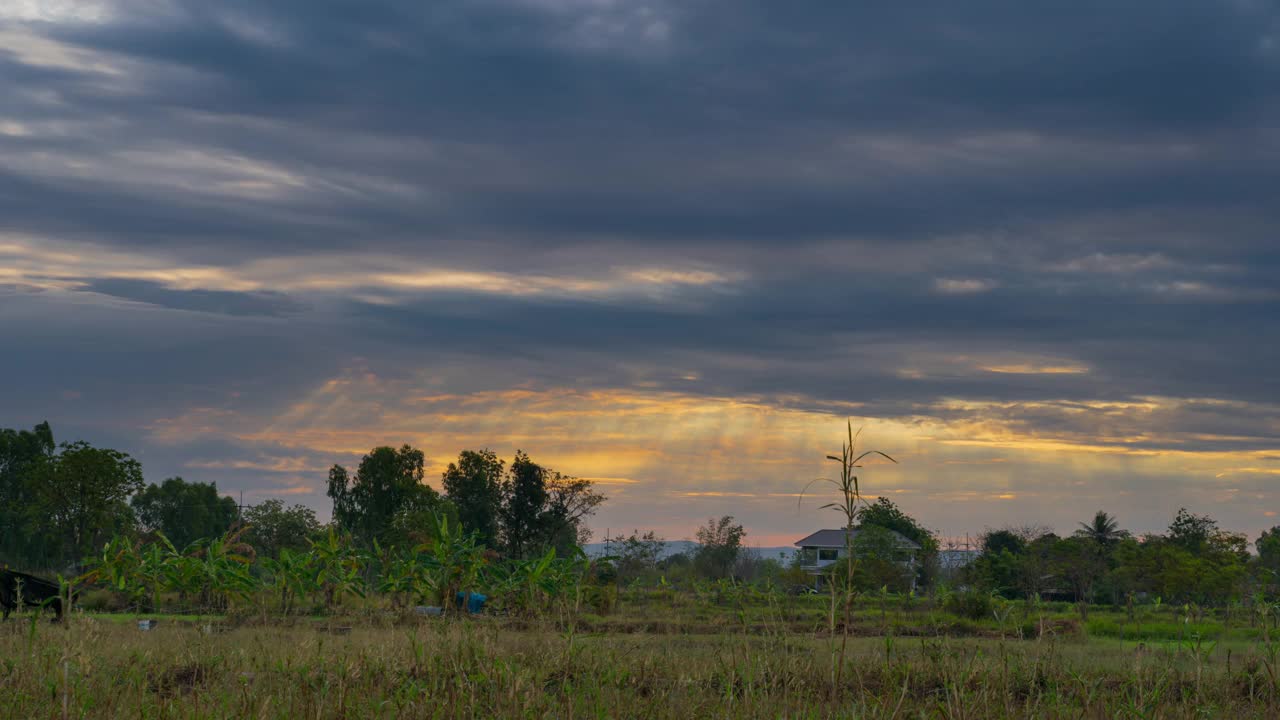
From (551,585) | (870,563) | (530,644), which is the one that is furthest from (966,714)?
(870,563)

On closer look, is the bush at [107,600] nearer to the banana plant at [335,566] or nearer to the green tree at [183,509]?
the banana plant at [335,566]

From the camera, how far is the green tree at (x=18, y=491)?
72.2 metres

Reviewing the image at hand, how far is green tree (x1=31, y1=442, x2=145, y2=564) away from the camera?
5281 cm

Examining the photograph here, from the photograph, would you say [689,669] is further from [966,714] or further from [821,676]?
[966,714]

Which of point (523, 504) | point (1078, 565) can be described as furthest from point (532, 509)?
point (1078, 565)

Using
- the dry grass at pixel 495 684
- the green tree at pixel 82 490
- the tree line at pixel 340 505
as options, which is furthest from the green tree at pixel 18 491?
the dry grass at pixel 495 684

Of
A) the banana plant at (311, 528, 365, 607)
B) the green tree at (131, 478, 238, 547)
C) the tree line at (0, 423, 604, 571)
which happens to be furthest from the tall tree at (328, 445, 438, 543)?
the banana plant at (311, 528, 365, 607)

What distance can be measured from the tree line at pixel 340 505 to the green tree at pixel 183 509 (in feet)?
34.1

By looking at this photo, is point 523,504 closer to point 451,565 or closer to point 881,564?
point 881,564

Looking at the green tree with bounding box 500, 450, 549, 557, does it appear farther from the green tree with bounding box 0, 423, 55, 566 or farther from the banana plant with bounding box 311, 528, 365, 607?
the banana plant with bounding box 311, 528, 365, 607

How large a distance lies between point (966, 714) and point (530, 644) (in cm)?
689

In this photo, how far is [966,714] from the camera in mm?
5082

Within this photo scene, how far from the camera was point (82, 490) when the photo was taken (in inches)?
2085

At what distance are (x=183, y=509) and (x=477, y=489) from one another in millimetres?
40269
